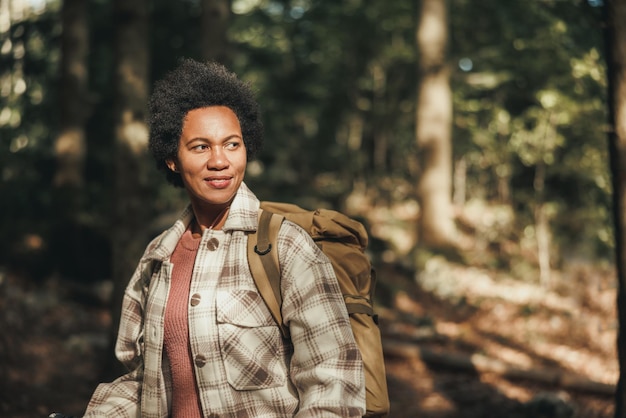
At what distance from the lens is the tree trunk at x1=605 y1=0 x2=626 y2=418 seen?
175 inches

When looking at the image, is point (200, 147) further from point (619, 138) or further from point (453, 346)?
point (453, 346)

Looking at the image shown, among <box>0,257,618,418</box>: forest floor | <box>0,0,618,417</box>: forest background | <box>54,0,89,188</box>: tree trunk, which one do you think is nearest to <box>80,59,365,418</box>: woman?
<box>0,0,618,417</box>: forest background

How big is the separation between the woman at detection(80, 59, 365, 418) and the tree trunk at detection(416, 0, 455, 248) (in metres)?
12.7

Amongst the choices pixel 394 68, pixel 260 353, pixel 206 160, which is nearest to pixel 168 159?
pixel 206 160

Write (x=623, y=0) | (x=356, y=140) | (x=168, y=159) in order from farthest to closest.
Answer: (x=356, y=140) < (x=623, y=0) < (x=168, y=159)

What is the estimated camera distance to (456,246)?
49.6ft

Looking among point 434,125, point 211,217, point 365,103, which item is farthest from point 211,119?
point 365,103

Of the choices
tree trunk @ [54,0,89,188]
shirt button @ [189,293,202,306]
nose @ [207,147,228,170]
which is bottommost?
shirt button @ [189,293,202,306]

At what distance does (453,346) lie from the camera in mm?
10000

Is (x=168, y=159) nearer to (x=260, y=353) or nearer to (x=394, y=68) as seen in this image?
(x=260, y=353)

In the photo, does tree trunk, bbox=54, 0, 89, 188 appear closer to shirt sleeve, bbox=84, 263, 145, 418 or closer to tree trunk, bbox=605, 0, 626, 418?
tree trunk, bbox=605, 0, 626, 418

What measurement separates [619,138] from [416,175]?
38.8 feet

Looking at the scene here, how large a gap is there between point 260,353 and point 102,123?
45.0 feet

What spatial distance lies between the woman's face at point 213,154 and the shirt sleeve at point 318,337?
35 cm
